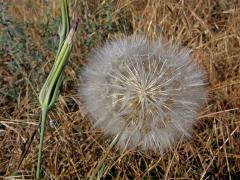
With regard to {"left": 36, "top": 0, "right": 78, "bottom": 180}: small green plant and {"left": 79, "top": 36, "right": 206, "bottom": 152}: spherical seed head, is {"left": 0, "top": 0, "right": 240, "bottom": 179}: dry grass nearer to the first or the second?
{"left": 79, "top": 36, "right": 206, "bottom": 152}: spherical seed head

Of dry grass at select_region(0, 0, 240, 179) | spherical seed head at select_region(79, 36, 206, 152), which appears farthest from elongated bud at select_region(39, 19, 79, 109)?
dry grass at select_region(0, 0, 240, 179)

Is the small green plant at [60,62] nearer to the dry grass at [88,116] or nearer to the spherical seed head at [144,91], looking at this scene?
the spherical seed head at [144,91]

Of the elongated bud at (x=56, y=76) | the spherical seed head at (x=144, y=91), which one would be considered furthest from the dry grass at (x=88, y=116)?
the elongated bud at (x=56, y=76)

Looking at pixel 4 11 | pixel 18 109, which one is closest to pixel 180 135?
pixel 18 109

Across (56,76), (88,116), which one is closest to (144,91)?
(56,76)

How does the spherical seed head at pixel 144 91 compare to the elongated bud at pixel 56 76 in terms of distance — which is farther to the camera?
the spherical seed head at pixel 144 91

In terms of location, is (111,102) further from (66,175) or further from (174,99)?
(66,175)
